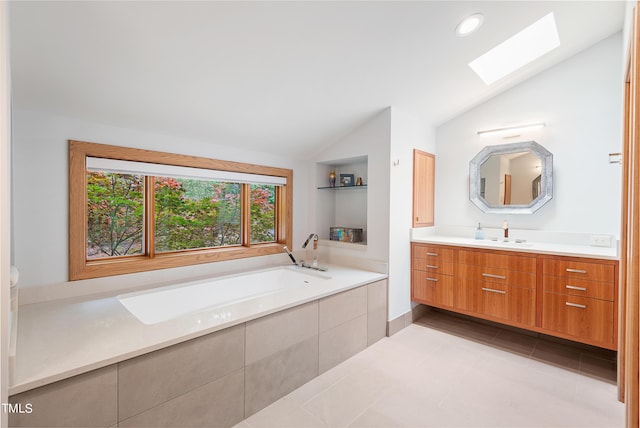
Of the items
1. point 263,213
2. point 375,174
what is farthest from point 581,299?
point 263,213

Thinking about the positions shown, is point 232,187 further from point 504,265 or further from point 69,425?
point 504,265

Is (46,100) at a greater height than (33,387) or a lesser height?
greater

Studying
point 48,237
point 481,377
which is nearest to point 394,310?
point 481,377

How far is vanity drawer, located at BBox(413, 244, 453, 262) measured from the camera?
2.99m

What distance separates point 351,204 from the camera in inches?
150

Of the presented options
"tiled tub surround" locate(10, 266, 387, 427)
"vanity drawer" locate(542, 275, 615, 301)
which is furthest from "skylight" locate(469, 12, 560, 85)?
"tiled tub surround" locate(10, 266, 387, 427)

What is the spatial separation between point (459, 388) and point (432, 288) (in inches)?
44.2

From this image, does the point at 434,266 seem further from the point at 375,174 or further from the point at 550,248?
the point at 375,174

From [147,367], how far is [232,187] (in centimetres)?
204

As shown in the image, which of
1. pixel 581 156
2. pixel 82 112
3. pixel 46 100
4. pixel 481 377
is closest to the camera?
pixel 46 100

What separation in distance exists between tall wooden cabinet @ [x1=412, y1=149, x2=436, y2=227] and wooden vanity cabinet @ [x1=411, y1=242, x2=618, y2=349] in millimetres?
409

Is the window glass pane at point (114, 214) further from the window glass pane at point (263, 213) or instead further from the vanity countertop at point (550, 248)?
the vanity countertop at point (550, 248)

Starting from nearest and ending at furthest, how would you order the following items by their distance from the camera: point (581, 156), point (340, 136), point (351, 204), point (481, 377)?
point (481, 377)
point (581, 156)
point (340, 136)
point (351, 204)

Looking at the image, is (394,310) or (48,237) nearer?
(48,237)
